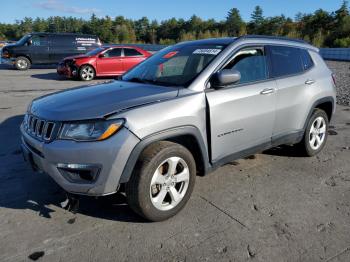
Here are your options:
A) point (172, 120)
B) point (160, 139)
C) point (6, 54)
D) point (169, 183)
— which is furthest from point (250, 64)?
point (6, 54)

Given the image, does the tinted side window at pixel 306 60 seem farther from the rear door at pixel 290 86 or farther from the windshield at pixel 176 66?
the windshield at pixel 176 66

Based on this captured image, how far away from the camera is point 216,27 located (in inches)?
3610

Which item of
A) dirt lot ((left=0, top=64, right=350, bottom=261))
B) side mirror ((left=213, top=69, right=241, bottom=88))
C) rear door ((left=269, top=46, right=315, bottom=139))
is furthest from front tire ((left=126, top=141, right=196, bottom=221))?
rear door ((left=269, top=46, right=315, bottom=139))

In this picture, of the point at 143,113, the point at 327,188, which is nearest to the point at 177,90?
the point at 143,113

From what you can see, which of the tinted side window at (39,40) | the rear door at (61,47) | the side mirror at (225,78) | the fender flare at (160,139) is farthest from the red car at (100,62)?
the fender flare at (160,139)

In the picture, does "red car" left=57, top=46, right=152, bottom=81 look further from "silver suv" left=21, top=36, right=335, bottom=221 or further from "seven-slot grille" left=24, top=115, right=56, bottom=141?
"seven-slot grille" left=24, top=115, right=56, bottom=141

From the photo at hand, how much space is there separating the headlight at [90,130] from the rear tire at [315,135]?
3.03 meters

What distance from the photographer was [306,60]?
193 inches

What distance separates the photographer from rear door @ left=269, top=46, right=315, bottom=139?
4305mm

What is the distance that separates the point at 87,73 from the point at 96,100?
1204 cm

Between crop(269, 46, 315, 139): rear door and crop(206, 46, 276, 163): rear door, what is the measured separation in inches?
6.3

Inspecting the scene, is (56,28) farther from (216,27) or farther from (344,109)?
(344,109)

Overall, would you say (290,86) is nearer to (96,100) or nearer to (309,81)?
(309,81)

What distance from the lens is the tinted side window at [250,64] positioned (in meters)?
3.92
